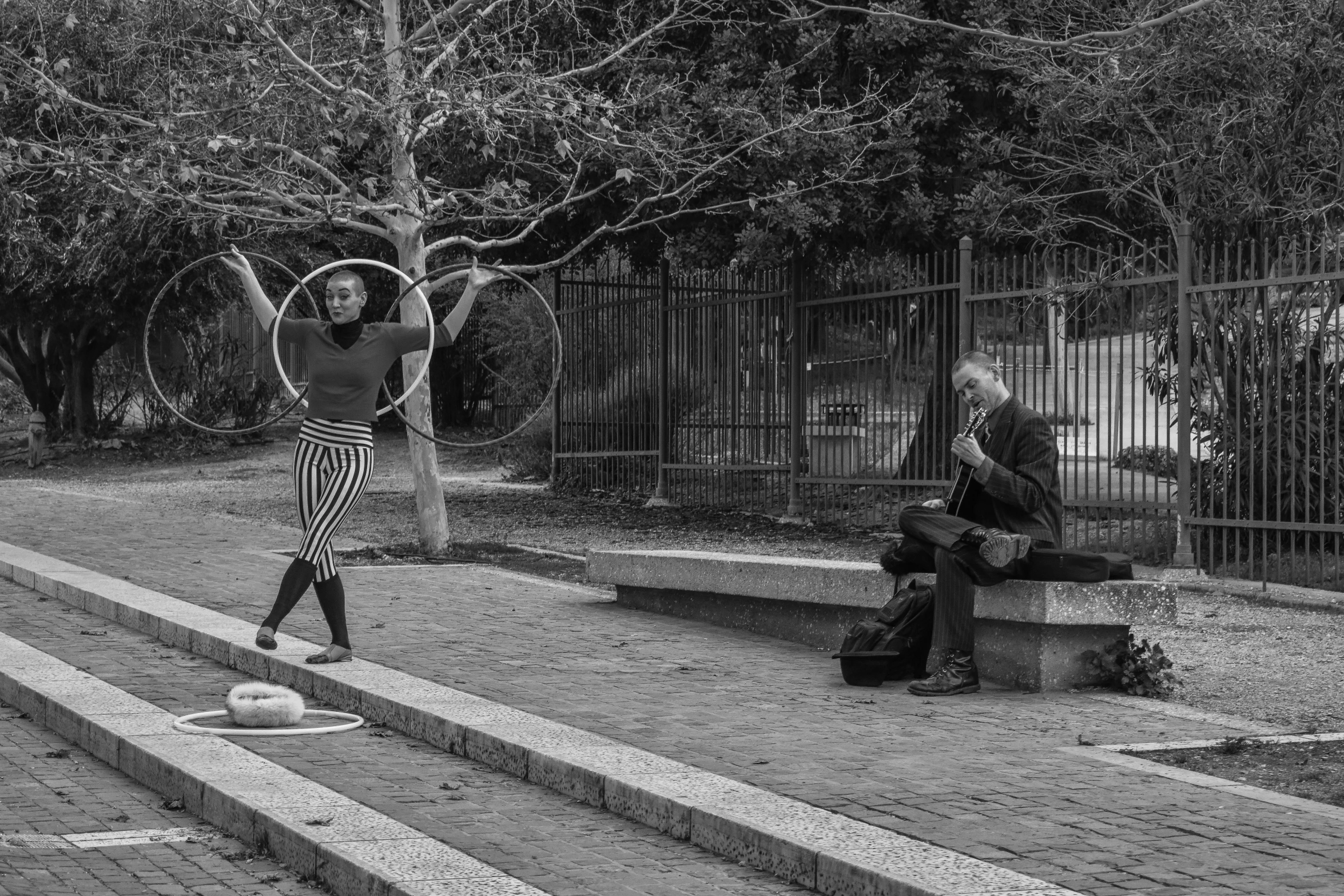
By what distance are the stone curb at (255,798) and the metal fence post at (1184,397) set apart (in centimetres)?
800

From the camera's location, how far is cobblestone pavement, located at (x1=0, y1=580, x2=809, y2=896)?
524 centimetres

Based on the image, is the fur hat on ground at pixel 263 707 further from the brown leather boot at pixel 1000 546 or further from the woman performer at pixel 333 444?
the brown leather boot at pixel 1000 546

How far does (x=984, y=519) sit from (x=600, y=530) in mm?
9821

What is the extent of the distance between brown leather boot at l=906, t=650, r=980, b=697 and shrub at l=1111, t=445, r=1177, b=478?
5577 mm

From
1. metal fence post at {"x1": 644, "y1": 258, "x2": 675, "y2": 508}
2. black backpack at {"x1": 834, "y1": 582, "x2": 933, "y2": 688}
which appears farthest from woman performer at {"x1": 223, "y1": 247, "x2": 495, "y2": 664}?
metal fence post at {"x1": 644, "y1": 258, "x2": 675, "y2": 508}

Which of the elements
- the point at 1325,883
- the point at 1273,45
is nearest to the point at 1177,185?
the point at 1273,45

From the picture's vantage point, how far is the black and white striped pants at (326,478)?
8.74 meters

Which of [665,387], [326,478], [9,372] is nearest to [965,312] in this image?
[665,387]

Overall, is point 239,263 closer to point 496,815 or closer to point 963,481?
point 963,481

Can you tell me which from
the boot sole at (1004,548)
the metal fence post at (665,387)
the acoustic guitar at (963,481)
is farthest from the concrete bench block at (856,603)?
the metal fence post at (665,387)

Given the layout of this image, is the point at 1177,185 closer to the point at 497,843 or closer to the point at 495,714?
the point at 495,714

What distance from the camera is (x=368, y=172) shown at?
16500 mm

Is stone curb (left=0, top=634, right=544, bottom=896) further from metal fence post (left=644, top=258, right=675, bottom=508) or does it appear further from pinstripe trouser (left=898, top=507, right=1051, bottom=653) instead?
metal fence post (left=644, top=258, right=675, bottom=508)

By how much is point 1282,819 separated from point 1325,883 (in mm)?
→ 822
